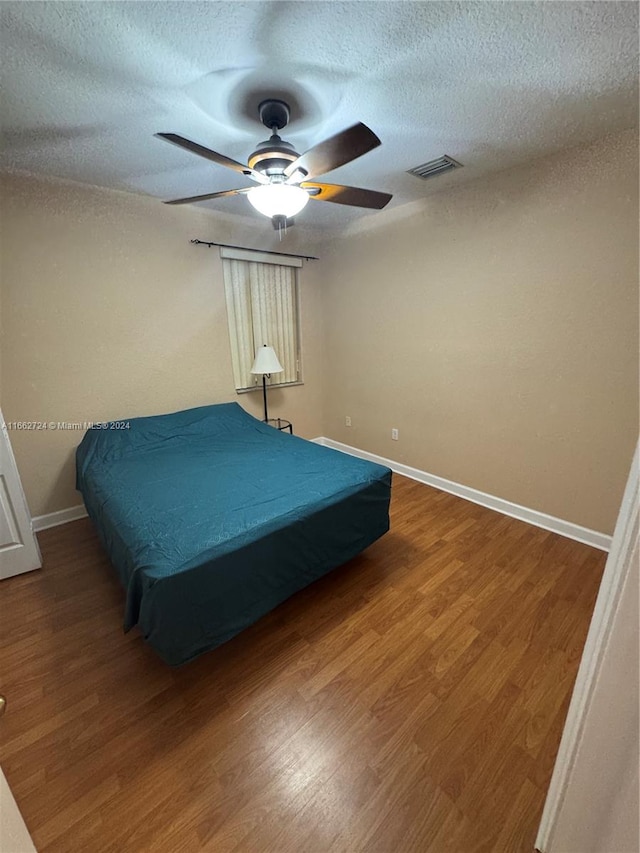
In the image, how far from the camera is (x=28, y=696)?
1.40m

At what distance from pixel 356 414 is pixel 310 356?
0.87m

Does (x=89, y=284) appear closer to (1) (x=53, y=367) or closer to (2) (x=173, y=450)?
(1) (x=53, y=367)

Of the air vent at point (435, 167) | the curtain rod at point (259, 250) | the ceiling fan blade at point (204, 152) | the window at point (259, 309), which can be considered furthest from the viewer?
the window at point (259, 309)

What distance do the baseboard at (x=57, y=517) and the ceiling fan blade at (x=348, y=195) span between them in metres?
2.88

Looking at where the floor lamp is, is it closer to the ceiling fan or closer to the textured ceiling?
the textured ceiling

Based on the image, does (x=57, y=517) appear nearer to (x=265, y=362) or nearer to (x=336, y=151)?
(x=265, y=362)

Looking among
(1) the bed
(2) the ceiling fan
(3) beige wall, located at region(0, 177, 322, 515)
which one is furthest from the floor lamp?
(2) the ceiling fan

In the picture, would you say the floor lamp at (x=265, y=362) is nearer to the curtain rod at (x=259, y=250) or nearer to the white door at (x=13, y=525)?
the curtain rod at (x=259, y=250)

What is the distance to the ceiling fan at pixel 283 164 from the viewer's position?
1316 millimetres

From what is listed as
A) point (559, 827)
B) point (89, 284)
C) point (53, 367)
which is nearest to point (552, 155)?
point (559, 827)

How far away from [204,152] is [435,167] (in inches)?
62.5

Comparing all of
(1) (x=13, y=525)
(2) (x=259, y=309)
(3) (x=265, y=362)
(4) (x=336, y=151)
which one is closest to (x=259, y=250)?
(2) (x=259, y=309)

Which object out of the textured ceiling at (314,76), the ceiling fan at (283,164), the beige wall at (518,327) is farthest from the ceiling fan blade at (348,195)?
the beige wall at (518,327)

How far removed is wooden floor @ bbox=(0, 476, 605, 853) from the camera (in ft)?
3.40
